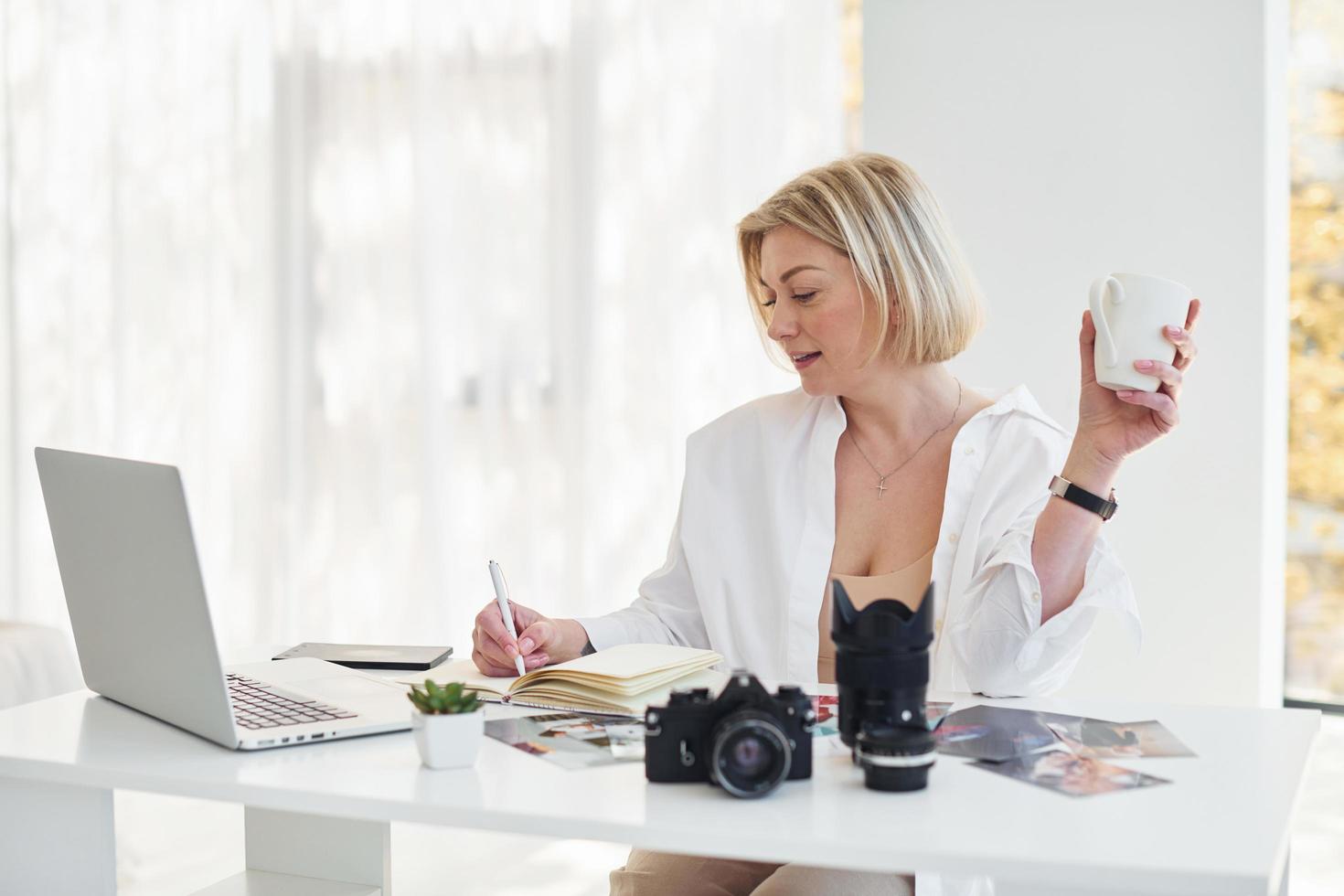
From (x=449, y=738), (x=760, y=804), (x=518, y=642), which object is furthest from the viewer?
(x=518, y=642)

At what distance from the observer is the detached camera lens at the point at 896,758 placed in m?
0.99

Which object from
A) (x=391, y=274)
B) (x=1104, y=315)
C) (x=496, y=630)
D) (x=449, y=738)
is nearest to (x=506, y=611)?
(x=496, y=630)

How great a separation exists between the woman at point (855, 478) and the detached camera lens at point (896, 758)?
0.50m

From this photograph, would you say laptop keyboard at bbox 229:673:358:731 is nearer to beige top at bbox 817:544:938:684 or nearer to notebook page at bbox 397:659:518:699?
notebook page at bbox 397:659:518:699

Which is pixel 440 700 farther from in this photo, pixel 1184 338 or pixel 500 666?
pixel 1184 338

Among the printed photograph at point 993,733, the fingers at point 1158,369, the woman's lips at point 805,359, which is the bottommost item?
the printed photograph at point 993,733

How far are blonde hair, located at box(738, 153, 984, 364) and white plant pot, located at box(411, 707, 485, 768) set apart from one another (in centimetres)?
88

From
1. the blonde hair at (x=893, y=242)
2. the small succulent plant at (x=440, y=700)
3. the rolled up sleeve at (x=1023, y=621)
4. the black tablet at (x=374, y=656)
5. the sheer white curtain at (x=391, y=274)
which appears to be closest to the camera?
the small succulent plant at (x=440, y=700)

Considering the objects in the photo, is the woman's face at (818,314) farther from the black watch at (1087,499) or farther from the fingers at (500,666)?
the fingers at (500,666)

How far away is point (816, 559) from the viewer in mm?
1711

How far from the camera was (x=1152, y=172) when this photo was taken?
2461 millimetres

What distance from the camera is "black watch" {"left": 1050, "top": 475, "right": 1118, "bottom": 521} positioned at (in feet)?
4.68

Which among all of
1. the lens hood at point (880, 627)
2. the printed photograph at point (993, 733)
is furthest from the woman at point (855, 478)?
the lens hood at point (880, 627)

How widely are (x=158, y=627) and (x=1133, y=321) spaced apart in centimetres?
100
